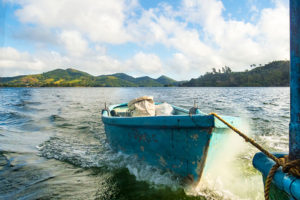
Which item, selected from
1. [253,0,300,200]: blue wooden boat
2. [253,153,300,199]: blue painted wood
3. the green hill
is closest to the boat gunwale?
[253,153,300,199]: blue painted wood

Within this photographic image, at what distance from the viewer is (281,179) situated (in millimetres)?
1816

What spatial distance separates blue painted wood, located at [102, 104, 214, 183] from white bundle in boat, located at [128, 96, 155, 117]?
986 millimetres

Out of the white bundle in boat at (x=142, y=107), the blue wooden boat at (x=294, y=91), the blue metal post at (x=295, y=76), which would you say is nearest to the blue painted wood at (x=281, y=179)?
the blue wooden boat at (x=294, y=91)

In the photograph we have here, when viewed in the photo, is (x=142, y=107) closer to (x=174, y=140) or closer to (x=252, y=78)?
(x=174, y=140)

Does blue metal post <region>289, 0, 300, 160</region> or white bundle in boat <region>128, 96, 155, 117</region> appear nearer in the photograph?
blue metal post <region>289, 0, 300, 160</region>

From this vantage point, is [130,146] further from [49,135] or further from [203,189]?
[49,135]

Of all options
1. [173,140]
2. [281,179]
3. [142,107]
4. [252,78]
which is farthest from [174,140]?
[252,78]

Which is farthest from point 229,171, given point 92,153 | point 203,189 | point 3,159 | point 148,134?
point 3,159

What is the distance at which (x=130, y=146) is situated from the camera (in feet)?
17.8

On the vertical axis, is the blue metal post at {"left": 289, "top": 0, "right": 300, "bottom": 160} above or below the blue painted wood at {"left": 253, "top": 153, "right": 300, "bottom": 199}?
above

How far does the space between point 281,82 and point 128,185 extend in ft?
580

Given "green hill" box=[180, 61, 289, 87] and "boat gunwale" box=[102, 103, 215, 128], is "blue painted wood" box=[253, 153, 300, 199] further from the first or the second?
"green hill" box=[180, 61, 289, 87]

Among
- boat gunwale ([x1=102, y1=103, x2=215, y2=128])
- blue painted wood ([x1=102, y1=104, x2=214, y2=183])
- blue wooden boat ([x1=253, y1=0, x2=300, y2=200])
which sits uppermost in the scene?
blue wooden boat ([x1=253, y1=0, x2=300, y2=200])

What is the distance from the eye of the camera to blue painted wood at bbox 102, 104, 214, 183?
13.0ft
